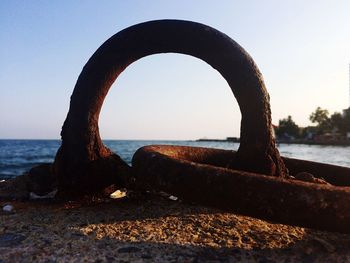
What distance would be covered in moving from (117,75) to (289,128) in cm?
11000

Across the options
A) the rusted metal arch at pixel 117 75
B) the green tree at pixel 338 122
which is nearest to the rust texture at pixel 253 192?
the rusted metal arch at pixel 117 75

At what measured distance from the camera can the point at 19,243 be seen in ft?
7.73

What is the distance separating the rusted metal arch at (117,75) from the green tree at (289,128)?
108293mm

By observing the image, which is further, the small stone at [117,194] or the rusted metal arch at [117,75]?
the small stone at [117,194]

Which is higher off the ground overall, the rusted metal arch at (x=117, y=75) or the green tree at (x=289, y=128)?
the green tree at (x=289, y=128)

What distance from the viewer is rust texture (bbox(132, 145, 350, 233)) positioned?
220cm

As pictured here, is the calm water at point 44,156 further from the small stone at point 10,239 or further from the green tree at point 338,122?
the green tree at point 338,122

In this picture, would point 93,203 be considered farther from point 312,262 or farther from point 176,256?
point 312,262

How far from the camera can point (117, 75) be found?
3.72 m

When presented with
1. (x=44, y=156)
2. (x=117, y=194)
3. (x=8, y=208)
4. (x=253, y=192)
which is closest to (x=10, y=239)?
(x=8, y=208)

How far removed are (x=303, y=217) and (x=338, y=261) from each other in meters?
Answer: 0.32

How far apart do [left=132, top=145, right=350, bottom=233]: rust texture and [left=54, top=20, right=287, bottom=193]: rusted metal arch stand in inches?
30.9

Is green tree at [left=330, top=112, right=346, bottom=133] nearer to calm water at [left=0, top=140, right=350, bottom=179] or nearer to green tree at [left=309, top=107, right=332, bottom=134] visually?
→ green tree at [left=309, top=107, right=332, bottom=134]

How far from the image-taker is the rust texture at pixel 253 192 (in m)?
2.20
